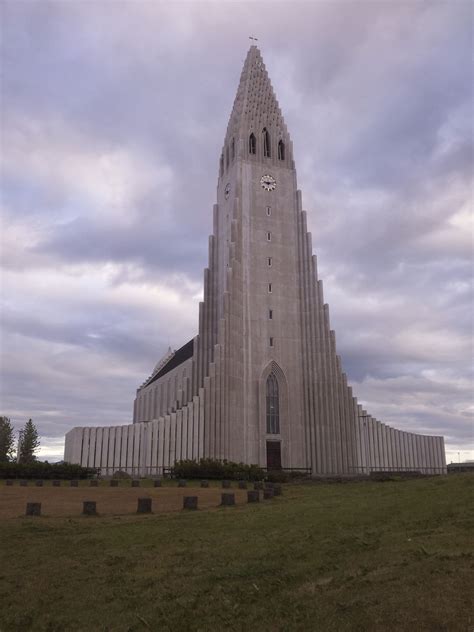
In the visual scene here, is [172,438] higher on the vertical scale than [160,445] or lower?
higher

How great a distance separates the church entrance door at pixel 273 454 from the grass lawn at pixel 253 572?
3974 cm

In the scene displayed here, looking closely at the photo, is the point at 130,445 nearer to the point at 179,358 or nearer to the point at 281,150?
the point at 179,358

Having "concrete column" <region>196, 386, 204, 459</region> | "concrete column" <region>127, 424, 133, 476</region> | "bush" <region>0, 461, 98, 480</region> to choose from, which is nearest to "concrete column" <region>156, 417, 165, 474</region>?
"concrete column" <region>127, 424, 133, 476</region>

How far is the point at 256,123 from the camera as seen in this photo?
2576 inches

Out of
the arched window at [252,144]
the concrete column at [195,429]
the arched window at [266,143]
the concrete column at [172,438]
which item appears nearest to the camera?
the concrete column at [172,438]

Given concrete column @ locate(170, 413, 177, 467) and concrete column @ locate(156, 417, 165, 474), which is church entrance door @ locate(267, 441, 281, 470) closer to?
concrete column @ locate(170, 413, 177, 467)

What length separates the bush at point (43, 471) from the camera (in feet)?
130

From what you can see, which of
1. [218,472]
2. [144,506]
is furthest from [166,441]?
[144,506]

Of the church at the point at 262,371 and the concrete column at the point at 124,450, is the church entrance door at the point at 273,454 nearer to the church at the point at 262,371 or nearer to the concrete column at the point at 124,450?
the church at the point at 262,371

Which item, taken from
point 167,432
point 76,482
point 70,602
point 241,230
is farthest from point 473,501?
point 241,230

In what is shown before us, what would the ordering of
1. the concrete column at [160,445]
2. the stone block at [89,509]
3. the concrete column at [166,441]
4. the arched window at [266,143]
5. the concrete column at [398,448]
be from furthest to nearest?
1. the arched window at [266,143]
2. the concrete column at [398,448]
3. the concrete column at [166,441]
4. the concrete column at [160,445]
5. the stone block at [89,509]

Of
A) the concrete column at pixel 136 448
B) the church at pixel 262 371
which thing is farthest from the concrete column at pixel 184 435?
the concrete column at pixel 136 448

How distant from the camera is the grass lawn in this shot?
8344 mm

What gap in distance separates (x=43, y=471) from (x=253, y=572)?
32.5m
